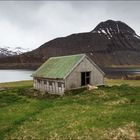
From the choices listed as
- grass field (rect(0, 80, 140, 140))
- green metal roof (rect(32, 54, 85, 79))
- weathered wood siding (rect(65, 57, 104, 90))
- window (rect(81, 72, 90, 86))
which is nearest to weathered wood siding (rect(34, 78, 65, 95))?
green metal roof (rect(32, 54, 85, 79))

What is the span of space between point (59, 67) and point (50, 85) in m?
3.77

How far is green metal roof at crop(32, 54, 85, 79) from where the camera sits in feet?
161

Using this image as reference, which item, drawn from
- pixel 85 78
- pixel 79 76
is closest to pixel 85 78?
pixel 85 78

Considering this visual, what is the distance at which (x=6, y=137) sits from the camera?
22.2m

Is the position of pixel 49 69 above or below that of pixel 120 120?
above

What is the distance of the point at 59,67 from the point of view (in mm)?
52594

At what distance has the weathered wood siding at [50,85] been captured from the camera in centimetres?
4797

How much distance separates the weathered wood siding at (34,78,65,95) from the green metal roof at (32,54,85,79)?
915 millimetres

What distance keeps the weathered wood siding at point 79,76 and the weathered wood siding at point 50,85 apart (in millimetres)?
1213

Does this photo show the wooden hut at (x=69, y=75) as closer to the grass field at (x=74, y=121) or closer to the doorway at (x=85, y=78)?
the doorway at (x=85, y=78)

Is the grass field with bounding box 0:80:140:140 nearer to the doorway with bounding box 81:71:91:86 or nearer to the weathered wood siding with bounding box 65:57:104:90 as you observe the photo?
the weathered wood siding with bounding box 65:57:104:90

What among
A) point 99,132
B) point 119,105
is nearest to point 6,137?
point 99,132

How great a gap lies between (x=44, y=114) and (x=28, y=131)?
5892 millimetres

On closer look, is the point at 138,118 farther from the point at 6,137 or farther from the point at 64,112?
the point at 6,137
